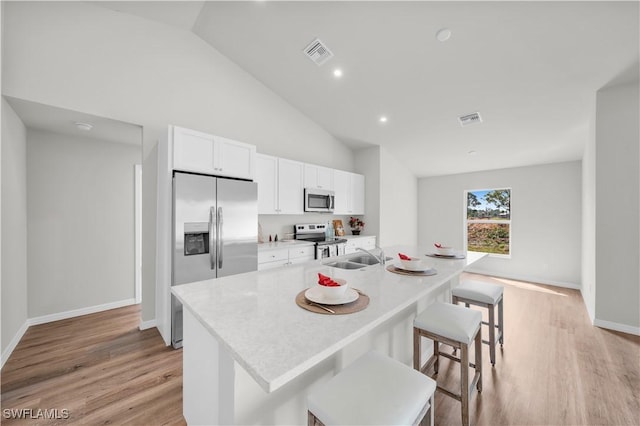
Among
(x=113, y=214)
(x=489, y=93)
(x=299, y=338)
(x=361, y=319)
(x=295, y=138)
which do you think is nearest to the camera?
(x=299, y=338)

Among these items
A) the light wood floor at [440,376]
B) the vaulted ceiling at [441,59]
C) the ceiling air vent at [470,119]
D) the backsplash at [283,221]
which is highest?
the vaulted ceiling at [441,59]

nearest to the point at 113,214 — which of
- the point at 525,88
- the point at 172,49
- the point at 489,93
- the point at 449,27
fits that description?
the point at 172,49

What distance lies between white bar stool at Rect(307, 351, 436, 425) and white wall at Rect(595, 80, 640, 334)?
3.32m

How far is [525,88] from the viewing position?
2916 mm

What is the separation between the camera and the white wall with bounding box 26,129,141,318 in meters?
2.94

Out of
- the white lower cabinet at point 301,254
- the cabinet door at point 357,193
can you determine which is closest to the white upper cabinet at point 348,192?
the cabinet door at point 357,193

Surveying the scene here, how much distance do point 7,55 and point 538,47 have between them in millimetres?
4820

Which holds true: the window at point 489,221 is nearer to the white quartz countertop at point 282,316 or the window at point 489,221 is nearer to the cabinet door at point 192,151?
the white quartz countertop at point 282,316

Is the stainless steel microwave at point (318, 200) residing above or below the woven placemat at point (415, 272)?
above

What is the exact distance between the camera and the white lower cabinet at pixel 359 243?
4366 millimetres

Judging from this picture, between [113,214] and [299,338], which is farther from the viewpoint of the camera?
[113,214]

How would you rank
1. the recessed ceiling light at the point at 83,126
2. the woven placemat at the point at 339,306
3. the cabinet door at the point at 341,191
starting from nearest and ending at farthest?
the woven placemat at the point at 339,306
the recessed ceiling light at the point at 83,126
the cabinet door at the point at 341,191

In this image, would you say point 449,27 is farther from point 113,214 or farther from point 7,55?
point 113,214

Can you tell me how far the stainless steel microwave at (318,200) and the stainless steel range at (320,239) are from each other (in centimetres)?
36
